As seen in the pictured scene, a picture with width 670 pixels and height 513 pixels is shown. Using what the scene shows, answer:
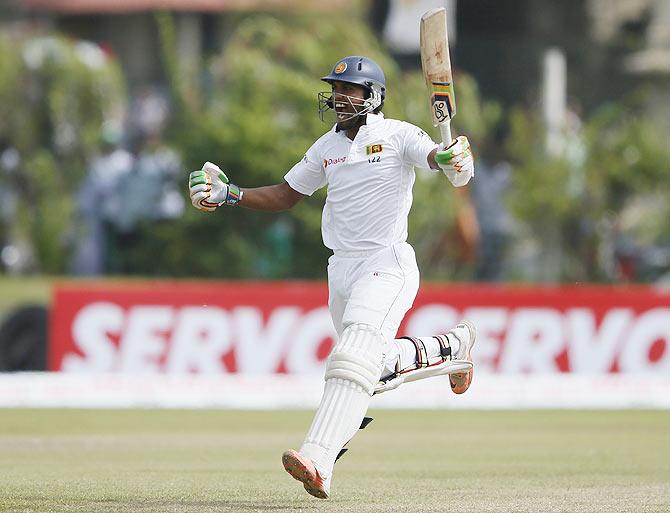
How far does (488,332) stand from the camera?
1221 centimetres

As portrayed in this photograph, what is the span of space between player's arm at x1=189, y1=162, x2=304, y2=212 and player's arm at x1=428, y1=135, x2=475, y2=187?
2.60ft

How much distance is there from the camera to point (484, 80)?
17.4 m

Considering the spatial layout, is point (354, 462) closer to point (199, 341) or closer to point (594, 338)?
point (199, 341)

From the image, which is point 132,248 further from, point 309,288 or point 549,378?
point 549,378

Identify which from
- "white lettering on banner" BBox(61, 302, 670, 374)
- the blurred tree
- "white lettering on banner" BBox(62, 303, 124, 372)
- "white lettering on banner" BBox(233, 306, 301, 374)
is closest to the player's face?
"white lettering on banner" BBox(61, 302, 670, 374)

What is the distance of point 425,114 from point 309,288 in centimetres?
358

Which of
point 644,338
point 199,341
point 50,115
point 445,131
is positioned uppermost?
point 445,131

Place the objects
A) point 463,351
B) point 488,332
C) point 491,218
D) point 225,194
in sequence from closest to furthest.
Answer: point 225,194, point 463,351, point 488,332, point 491,218

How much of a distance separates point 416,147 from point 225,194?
0.75 metres

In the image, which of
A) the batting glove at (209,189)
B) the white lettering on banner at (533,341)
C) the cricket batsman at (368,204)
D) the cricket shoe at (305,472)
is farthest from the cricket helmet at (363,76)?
the white lettering on banner at (533,341)

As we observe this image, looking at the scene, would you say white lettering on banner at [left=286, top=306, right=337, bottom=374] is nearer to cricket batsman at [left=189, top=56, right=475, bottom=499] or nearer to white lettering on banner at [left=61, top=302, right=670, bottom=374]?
white lettering on banner at [left=61, top=302, right=670, bottom=374]

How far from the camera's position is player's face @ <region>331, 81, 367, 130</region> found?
19.7ft

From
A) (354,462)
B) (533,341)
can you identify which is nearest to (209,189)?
(354,462)

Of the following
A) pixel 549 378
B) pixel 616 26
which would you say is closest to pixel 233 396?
pixel 549 378
